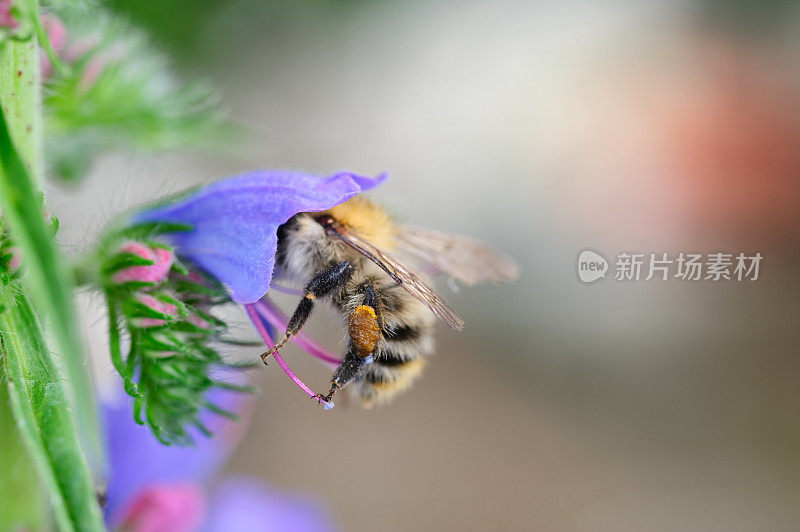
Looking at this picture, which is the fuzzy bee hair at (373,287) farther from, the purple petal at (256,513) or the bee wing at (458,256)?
the purple petal at (256,513)

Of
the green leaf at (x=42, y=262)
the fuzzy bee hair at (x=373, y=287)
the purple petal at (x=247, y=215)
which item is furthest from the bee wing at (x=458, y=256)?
the green leaf at (x=42, y=262)

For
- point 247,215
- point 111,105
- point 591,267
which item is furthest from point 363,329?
point 591,267

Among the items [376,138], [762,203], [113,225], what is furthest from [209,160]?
[113,225]

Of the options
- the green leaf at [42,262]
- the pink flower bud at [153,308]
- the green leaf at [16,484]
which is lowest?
the green leaf at [16,484]

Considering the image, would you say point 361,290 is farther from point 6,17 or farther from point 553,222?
point 553,222

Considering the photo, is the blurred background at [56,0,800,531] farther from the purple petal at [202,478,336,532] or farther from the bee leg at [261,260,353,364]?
the bee leg at [261,260,353,364]

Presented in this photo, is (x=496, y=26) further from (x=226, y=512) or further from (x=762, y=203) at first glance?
(x=226, y=512)
